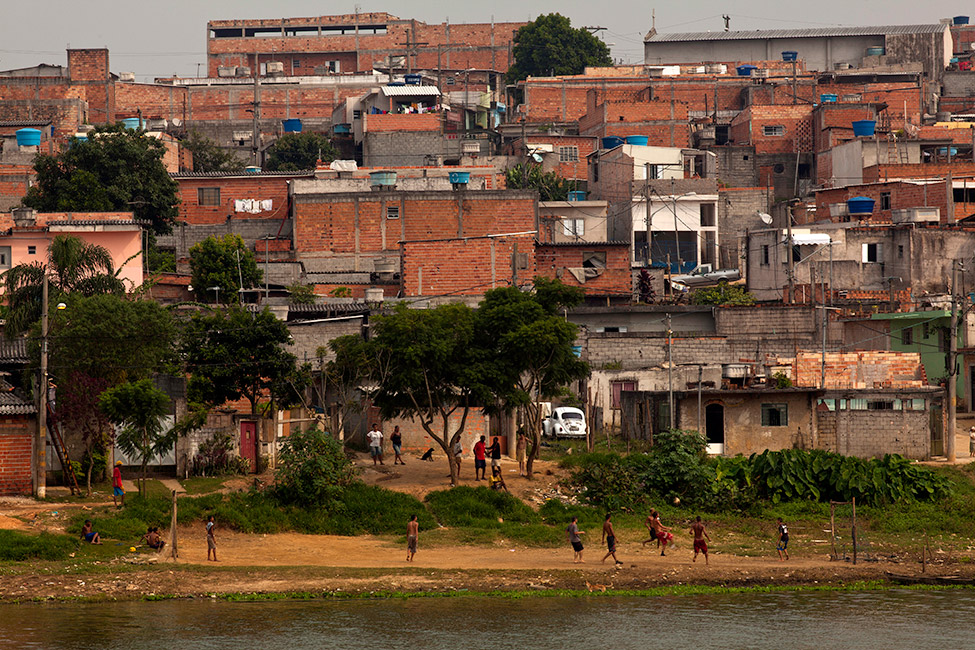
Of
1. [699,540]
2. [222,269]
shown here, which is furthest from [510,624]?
[222,269]

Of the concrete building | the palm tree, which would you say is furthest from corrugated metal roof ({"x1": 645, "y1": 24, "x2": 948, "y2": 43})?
the palm tree

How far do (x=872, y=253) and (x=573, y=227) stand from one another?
14082 mm

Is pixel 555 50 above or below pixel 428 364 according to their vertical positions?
above

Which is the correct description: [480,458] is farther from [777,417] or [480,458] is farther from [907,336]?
[907,336]

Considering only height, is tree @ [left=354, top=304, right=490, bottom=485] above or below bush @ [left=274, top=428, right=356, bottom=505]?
above

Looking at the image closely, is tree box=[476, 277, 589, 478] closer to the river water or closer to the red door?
the red door

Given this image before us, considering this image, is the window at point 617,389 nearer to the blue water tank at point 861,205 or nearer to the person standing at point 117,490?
the person standing at point 117,490

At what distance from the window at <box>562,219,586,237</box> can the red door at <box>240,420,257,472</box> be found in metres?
29.3

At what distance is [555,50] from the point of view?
3521 inches

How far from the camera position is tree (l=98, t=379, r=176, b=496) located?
30.1 meters

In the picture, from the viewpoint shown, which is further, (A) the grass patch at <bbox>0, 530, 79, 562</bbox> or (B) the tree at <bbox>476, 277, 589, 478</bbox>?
(B) the tree at <bbox>476, 277, 589, 478</bbox>

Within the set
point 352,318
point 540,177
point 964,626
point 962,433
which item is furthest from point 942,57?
point 964,626

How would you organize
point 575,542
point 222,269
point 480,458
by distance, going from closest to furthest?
point 575,542, point 480,458, point 222,269

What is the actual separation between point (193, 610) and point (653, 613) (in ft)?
28.1
